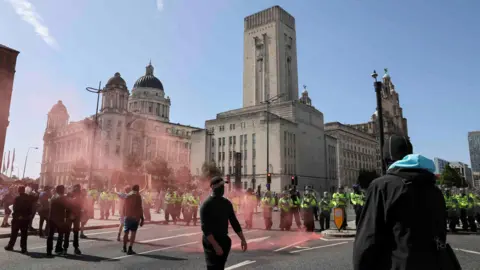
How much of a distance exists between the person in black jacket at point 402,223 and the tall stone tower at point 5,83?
41.5 metres

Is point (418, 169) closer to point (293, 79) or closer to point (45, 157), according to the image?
point (293, 79)

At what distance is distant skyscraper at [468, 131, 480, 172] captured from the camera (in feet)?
435

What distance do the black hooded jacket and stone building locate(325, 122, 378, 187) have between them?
90827 mm

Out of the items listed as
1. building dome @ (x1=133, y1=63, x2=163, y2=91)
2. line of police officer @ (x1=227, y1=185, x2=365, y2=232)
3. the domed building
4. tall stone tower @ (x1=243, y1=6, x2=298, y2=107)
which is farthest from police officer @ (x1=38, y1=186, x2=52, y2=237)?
building dome @ (x1=133, y1=63, x2=163, y2=91)

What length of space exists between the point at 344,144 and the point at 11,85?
8434 centimetres

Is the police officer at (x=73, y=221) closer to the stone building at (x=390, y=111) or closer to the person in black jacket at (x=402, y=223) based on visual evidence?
the person in black jacket at (x=402, y=223)

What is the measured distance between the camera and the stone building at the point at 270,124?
65669 mm

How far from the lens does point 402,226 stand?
7.25ft

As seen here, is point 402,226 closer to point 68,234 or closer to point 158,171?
point 68,234

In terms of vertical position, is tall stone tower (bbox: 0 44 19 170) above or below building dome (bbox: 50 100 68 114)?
below

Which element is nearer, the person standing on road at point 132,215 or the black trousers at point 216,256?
the black trousers at point 216,256

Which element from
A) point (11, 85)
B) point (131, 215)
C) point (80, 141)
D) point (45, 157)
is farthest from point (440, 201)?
point (45, 157)

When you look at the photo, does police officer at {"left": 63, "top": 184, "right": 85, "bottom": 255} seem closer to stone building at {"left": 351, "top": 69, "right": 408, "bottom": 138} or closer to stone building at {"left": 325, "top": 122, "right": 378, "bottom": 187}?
stone building at {"left": 325, "top": 122, "right": 378, "bottom": 187}

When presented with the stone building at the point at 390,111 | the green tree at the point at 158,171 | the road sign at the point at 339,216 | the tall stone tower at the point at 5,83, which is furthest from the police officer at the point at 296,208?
the stone building at the point at 390,111
